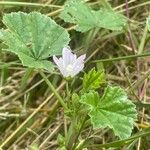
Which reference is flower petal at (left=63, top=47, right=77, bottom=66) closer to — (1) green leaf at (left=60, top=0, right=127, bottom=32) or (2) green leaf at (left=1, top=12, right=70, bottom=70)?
(2) green leaf at (left=1, top=12, right=70, bottom=70)

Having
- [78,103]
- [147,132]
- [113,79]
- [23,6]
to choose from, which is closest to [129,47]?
[113,79]

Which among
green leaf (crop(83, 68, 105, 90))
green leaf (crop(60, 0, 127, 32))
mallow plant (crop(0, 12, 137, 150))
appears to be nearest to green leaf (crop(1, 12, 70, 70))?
mallow plant (crop(0, 12, 137, 150))

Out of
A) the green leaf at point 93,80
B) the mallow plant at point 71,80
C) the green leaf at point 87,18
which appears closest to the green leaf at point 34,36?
the mallow plant at point 71,80

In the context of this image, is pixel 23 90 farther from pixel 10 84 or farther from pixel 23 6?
pixel 23 6

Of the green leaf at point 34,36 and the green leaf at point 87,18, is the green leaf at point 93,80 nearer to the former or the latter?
the green leaf at point 34,36

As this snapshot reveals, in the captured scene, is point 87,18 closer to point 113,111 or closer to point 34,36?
point 34,36

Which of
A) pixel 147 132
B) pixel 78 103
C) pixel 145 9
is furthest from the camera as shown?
pixel 145 9

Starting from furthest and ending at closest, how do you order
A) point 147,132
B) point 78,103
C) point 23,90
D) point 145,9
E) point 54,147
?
point 145,9, point 23,90, point 54,147, point 147,132, point 78,103
